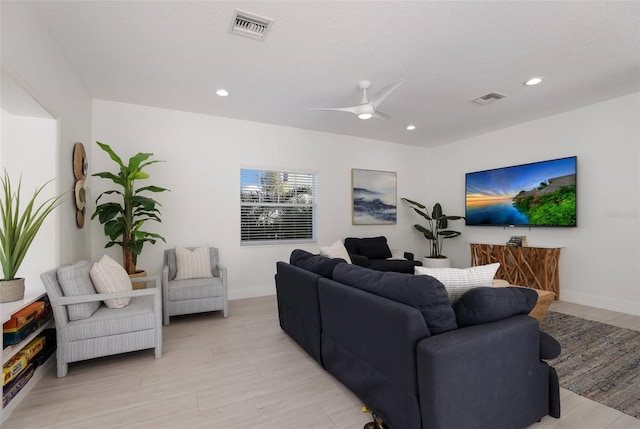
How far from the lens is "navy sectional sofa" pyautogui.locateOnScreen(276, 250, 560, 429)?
1.44m

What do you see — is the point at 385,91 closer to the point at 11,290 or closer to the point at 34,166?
the point at 34,166

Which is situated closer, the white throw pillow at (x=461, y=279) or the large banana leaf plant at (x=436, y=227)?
the white throw pillow at (x=461, y=279)

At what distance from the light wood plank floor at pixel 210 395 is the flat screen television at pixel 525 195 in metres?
3.25

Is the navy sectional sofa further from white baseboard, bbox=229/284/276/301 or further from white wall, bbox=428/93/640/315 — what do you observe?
white wall, bbox=428/93/640/315

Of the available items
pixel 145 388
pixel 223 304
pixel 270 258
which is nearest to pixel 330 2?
pixel 145 388

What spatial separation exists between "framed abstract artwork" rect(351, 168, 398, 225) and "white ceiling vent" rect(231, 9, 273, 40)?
3.45 meters

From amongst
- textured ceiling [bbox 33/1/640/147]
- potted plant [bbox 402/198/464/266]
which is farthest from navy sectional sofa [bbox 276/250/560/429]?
potted plant [bbox 402/198/464/266]

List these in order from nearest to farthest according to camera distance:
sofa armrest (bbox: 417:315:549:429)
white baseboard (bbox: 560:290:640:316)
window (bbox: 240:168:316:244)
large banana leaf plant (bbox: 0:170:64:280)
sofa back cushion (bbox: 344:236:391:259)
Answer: sofa armrest (bbox: 417:315:549:429) → large banana leaf plant (bbox: 0:170:64:280) → white baseboard (bbox: 560:290:640:316) → window (bbox: 240:168:316:244) → sofa back cushion (bbox: 344:236:391:259)

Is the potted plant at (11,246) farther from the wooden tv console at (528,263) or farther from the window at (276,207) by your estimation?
the wooden tv console at (528,263)

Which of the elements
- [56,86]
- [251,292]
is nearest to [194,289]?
[251,292]

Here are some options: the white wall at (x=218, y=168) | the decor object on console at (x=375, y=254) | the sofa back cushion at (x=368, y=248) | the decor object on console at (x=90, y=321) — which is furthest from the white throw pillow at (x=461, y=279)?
the white wall at (x=218, y=168)

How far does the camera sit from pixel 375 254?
5.25 metres

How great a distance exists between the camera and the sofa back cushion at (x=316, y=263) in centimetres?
257

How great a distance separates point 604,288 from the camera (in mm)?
4102
